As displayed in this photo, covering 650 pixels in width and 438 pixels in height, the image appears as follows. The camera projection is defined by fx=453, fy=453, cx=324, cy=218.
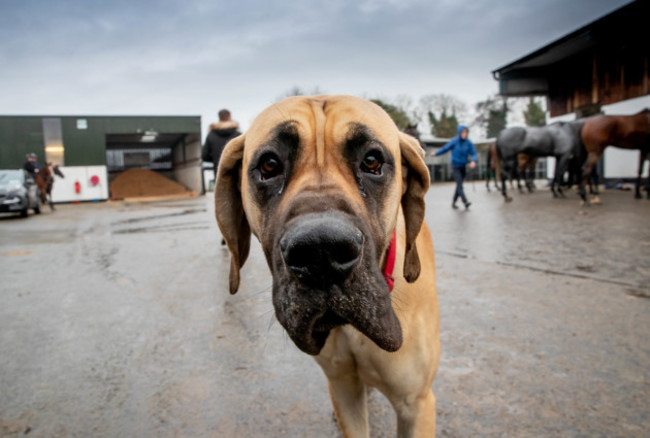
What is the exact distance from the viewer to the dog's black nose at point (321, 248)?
3.85 feet

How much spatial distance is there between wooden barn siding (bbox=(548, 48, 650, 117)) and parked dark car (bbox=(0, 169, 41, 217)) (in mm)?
19579

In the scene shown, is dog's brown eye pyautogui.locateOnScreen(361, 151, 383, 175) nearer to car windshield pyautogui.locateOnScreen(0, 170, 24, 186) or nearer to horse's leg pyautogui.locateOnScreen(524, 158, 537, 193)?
horse's leg pyautogui.locateOnScreen(524, 158, 537, 193)

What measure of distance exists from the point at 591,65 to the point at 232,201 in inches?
697

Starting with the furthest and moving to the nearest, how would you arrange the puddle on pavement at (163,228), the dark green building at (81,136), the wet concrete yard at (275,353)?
the dark green building at (81,136) → the puddle on pavement at (163,228) → the wet concrete yard at (275,353)

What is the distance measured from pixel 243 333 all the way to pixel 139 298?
5.03 ft

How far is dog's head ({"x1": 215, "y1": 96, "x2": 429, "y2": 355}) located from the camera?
1.23 m

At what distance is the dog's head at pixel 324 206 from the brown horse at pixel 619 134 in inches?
396

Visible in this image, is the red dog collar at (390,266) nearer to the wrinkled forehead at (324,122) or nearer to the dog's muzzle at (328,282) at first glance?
the dog's muzzle at (328,282)

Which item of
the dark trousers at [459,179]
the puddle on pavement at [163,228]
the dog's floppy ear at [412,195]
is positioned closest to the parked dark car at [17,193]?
the puddle on pavement at [163,228]

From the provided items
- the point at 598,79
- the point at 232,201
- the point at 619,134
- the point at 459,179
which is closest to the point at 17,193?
the point at 459,179

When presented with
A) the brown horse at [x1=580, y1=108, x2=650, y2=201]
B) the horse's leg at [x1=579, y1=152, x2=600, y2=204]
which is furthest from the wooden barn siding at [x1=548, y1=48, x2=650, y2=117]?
the horse's leg at [x1=579, y1=152, x2=600, y2=204]

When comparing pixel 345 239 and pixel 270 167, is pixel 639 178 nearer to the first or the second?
pixel 270 167

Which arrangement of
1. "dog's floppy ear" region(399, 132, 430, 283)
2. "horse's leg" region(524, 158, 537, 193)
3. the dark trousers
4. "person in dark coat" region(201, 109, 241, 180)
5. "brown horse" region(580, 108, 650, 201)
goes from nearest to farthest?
"dog's floppy ear" region(399, 132, 430, 283) < "person in dark coat" region(201, 109, 241, 180) < "brown horse" region(580, 108, 650, 201) < the dark trousers < "horse's leg" region(524, 158, 537, 193)

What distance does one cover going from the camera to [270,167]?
1675 mm
